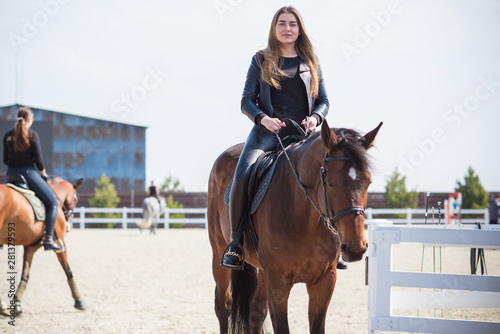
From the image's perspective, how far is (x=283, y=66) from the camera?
189 inches

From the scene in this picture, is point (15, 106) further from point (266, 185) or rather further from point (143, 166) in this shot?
point (266, 185)

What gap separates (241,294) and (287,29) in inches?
103

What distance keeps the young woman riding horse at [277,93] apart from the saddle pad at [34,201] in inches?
190

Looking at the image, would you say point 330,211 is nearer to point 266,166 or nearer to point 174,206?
point 266,166

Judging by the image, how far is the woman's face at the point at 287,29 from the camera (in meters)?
4.81

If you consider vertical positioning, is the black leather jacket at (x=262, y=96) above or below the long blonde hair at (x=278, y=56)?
below

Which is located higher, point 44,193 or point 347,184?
point 347,184

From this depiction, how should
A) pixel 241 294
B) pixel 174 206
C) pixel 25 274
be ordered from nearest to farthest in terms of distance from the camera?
pixel 241 294 → pixel 25 274 → pixel 174 206

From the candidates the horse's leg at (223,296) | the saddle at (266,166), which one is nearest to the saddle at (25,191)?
the horse's leg at (223,296)

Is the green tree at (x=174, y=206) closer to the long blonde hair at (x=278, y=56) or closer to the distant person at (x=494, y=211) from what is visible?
the distant person at (x=494, y=211)

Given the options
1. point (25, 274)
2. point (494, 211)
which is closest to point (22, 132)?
point (25, 274)

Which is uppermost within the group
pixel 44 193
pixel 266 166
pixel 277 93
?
pixel 277 93

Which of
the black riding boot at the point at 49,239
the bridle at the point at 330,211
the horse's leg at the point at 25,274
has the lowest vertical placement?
the horse's leg at the point at 25,274

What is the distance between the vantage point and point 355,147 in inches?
145
